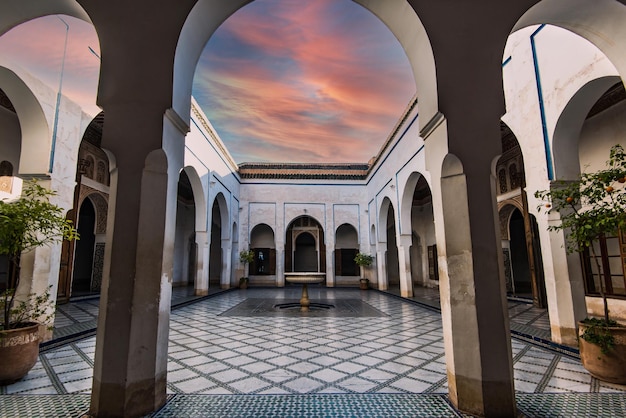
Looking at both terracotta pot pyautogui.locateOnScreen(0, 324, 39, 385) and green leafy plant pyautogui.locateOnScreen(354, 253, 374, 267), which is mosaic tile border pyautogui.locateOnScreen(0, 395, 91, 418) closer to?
terracotta pot pyautogui.locateOnScreen(0, 324, 39, 385)

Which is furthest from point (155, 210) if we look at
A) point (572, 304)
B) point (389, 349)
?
point (572, 304)

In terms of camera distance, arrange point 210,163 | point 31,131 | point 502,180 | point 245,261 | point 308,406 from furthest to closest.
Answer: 1. point 245,261
2. point 210,163
3. point 502,180
4. point 31,131
5. point 308,406

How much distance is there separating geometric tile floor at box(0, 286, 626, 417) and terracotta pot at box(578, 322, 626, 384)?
0.07 meters

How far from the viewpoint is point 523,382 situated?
8.27 feet

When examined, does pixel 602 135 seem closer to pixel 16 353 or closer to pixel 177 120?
pixel 177 120

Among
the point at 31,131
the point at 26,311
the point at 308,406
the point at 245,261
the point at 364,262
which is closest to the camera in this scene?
the point at 308,406

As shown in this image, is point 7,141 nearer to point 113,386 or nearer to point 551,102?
point 113,386

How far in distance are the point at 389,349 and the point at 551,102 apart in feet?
10.8

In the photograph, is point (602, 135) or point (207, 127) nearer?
point (602, 135)

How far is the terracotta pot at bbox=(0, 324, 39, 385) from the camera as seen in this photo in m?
2.45

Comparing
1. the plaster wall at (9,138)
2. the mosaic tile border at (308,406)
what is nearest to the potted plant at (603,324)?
the mosaic tile border at (308,406)

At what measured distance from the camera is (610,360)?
2459mm

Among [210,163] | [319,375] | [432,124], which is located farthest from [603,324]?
[210,163]

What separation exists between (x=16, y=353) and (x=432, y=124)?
3508 mm
